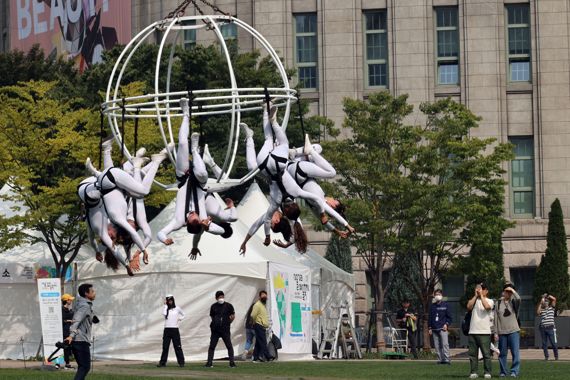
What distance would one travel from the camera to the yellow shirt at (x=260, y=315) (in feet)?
143

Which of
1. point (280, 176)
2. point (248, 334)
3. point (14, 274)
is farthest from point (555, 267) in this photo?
point (280, 176)

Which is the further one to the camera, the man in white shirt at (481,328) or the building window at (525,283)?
the building window at (525,283)

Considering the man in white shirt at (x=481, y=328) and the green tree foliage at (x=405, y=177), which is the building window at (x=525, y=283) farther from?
the man in white shirt at (x=481, y=328)

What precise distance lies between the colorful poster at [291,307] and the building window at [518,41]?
22075 millimetres

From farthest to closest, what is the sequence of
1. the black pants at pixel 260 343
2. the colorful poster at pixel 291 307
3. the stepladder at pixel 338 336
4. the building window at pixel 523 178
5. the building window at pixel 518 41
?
1. the building window at pixel 518 41
2. the building window at pixel 523 178
3. the stepladder at pixel 338 336
4. the colorful poster at pixel 291 307
5. the black pants at pixel 260 343

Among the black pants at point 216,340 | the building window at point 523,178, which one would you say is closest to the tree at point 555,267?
the building window at point 523,178

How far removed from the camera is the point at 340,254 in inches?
2477

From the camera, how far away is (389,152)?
173 ft

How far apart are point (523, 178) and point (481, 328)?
108 feet

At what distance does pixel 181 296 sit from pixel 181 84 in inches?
668

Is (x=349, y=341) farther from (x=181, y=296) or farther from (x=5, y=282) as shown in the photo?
(x=5, y=282)

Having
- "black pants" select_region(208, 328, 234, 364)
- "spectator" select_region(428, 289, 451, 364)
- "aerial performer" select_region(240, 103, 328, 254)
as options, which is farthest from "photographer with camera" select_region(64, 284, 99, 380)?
"spectator" select_region(428, 289, 451, 364)

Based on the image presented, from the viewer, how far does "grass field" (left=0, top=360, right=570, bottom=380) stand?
34156 mm

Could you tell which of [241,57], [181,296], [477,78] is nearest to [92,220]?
[181,296]
